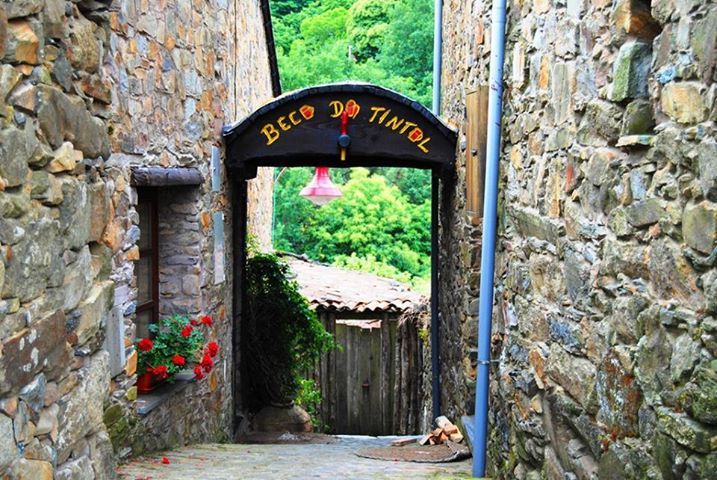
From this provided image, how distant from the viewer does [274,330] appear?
28.3 feet

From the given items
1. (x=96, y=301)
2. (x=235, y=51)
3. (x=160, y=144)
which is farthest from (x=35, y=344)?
(x=235, y=51)

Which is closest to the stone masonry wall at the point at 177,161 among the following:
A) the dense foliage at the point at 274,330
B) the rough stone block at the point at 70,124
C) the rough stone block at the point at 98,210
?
the dense foliage at the point at 274,330

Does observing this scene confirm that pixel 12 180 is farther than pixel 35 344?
No

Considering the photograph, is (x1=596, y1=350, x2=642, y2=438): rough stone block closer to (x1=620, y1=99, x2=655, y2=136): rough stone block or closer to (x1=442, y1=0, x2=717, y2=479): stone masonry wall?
(x1=442, y1=0, x2=717, y2=479): stone masonry wall

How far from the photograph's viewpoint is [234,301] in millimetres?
7508

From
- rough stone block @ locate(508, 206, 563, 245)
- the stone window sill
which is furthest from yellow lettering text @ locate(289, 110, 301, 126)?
rough stone block @ locate(508, 206, 563, 245)

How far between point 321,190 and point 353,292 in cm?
307

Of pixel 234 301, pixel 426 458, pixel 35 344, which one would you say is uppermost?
pixel 35 344

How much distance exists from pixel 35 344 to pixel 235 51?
6300 millimetres

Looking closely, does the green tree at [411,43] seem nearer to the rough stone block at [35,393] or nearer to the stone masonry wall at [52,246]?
the stone masonry wall at [52,246]

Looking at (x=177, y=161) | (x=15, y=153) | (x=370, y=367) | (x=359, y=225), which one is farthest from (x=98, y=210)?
(x=359, y=225)

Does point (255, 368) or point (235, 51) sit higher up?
point (235, 51)

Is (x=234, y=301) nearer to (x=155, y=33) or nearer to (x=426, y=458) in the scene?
(x=426, y=458)

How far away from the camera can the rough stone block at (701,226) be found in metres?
1.99
